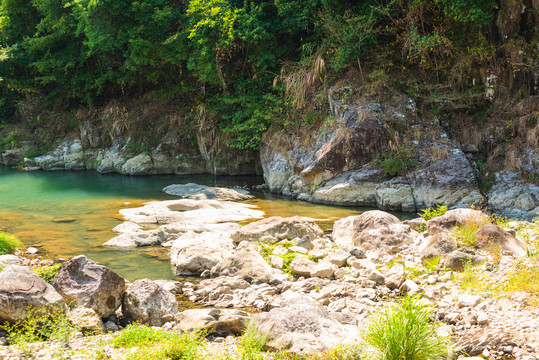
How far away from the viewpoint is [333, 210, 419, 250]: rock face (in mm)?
7207

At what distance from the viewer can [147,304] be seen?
494cm

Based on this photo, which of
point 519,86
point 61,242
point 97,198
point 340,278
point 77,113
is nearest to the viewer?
point 340,278

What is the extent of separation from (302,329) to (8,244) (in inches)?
254

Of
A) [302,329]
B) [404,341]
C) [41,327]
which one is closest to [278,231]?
[302,329]

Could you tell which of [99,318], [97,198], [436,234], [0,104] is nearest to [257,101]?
[97,198]

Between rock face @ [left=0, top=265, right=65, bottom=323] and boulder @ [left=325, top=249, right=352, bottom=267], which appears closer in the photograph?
rock face @ [left=0, top=265, right=65, bottom=323]

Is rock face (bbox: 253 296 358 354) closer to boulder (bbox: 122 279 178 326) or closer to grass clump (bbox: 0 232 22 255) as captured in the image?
boulder (bbox: 122 279 178 326)

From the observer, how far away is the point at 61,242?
8812mm

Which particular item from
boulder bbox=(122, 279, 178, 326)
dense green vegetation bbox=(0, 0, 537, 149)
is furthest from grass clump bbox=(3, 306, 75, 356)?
dense green vegetation bbox=(0, 0, 537, 149)

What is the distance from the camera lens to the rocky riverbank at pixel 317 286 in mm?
4098

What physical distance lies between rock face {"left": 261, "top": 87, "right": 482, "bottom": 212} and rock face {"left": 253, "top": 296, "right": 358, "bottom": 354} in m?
7.74

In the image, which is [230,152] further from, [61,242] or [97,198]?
[61,242]

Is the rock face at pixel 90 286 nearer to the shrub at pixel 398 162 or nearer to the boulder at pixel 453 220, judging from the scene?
the boulder at pixel 453 220

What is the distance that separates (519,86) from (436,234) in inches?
335
